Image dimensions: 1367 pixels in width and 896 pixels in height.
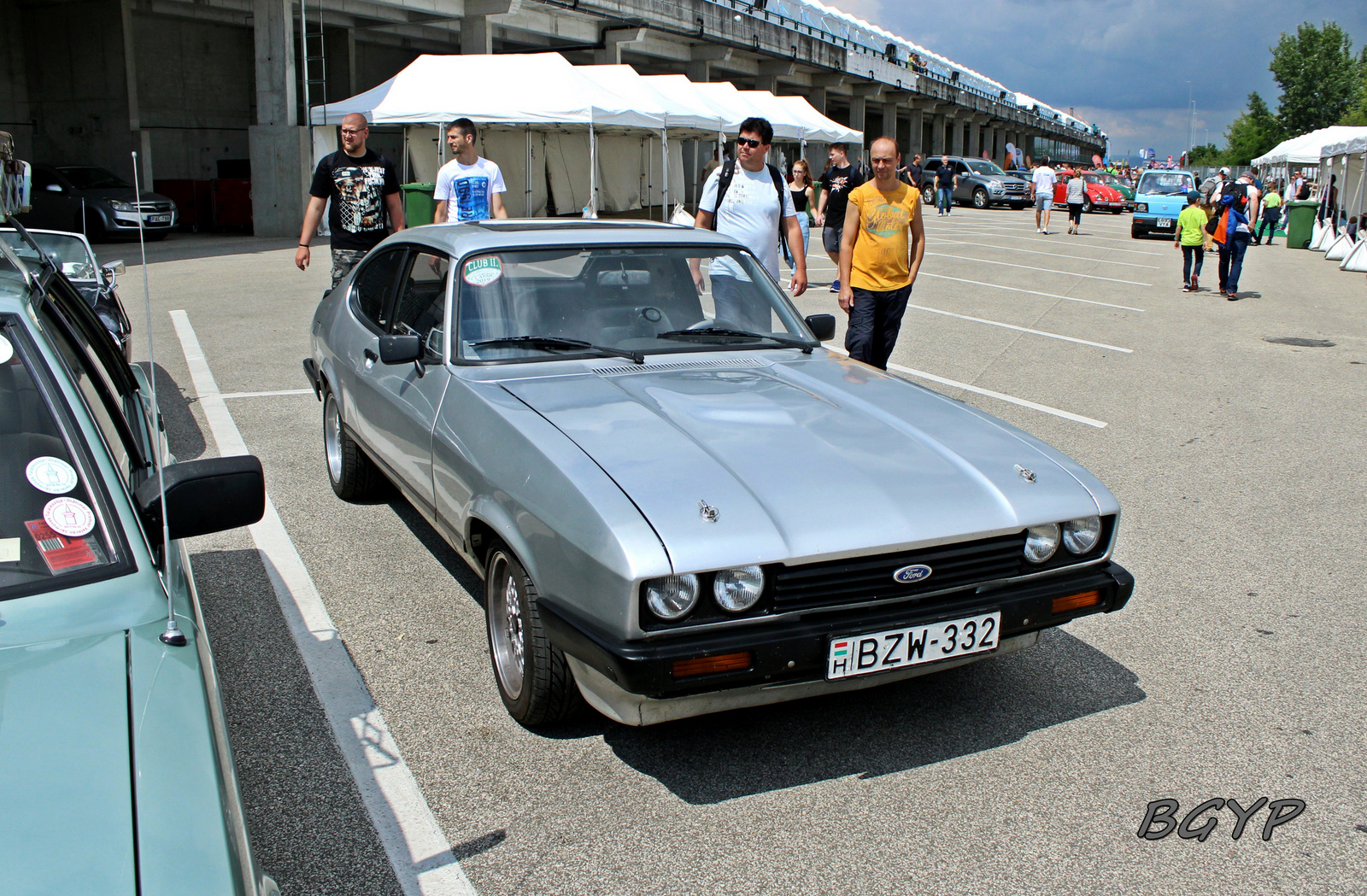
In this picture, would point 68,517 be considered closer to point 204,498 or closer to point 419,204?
point 204,498

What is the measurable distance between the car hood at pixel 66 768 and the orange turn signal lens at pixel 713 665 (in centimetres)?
126

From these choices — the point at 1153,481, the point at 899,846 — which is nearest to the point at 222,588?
the point at 899,846

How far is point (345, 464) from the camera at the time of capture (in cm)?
517

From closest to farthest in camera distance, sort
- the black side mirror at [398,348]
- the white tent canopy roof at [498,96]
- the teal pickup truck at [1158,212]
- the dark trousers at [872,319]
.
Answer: the black side mirror at [398,348] → the dark trousers at [872,319] → the white tent canopy roof at [498,96] → the teal pickup truck at [1158,212]

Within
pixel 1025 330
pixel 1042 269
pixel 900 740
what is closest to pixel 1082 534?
pixel 900 740

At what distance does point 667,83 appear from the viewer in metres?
23.4

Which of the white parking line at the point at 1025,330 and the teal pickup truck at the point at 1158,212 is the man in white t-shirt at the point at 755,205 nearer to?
the white parking line at the point at 1025,330

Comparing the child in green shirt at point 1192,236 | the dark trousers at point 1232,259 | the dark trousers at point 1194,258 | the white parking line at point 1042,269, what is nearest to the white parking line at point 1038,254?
the white parking line at point 1042,269

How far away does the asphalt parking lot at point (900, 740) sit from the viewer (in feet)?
8.66

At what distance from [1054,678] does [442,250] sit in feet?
A: 9.02

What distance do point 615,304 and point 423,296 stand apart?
0.80 meters

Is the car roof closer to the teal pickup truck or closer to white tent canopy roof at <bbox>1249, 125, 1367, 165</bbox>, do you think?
the teal pickup truck

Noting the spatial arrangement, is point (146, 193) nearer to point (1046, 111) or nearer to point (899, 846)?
point (899, 846)

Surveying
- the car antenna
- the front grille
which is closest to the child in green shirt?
the front grille
